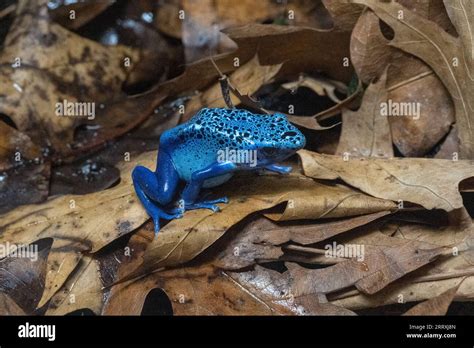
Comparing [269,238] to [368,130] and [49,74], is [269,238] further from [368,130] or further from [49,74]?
[49,74]

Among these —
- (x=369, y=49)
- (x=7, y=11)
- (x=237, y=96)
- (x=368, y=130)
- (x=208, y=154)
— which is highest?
(x=7, y=11)

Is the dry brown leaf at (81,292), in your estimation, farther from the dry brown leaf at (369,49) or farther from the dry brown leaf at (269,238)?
the dry brown leaf at (369,49)

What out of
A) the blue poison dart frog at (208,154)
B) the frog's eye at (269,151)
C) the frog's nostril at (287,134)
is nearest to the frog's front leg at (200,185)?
the blue poison dart frog at (208,154)

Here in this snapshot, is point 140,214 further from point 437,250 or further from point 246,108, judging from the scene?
point 437,250

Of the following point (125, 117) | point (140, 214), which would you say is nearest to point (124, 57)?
point (125, 117)

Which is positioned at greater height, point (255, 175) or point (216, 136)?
point (216, 136)

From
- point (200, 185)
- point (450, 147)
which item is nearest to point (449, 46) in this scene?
point (450, 147)
